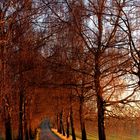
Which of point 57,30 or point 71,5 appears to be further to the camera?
point 57,30

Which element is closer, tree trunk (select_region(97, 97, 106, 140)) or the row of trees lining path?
the row of trees lining path

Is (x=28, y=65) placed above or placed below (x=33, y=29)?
below

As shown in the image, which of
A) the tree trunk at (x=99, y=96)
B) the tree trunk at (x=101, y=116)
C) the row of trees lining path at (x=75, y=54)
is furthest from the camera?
the tree trunk at (x=101, y=116)

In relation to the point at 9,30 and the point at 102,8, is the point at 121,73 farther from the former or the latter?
the point at 9,30

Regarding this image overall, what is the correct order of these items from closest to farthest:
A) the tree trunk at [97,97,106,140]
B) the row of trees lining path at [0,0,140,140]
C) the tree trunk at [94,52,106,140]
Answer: the row of trees lining path at [0,0,140,140] → the tree trunk at [94,52,106,140] → the tree trunk at [97,97,106,140]

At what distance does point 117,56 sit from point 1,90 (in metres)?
5.65

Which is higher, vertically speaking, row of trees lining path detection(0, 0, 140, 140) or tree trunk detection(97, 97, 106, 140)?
row of trees lining path detection(0, 0, 140, 140)

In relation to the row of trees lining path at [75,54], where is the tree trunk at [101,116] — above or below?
below

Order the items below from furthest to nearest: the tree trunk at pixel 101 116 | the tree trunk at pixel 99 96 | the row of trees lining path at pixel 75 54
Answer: the tree trunk at pixel 101 116 → the tree trunk at pixel 99 96 → the row of trees lining path at pixel 75 54

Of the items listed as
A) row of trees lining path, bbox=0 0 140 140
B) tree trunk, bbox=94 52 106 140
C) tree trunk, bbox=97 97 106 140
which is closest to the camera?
row of trees lining path, bbox=0 0 140 140

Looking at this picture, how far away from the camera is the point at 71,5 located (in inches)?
720

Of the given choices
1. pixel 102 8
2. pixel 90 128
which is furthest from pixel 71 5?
pixel 90 128

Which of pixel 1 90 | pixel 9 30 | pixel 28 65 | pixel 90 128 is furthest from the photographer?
pixel 90 128

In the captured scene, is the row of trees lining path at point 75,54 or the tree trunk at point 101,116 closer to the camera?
the row of trees lining path at point 75,54
